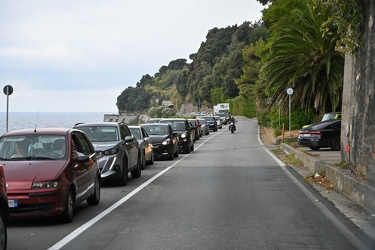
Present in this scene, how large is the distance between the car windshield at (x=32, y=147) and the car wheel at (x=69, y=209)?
2.36ft

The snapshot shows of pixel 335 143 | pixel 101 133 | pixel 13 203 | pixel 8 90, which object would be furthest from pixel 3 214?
pixel 335 143

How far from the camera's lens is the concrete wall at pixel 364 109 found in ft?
40.0

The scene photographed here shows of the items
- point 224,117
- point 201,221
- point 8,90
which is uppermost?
point 8,90

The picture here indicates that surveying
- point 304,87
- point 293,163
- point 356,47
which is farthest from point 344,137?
point 304,87

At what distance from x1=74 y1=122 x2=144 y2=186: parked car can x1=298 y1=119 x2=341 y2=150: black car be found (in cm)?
1108

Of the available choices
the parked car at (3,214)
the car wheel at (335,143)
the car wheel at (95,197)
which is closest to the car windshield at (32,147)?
the car wheel at (95,197)

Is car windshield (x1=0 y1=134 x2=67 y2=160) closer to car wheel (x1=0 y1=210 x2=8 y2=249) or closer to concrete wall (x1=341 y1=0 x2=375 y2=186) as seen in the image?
car wheel (x1=0 y1=210 x2=8 y2=249)

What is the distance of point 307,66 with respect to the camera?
36.4m

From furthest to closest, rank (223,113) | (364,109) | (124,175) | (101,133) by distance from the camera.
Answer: (223,113), (101,133), (124,175), (364,109)

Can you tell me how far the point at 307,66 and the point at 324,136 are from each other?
37.7 ft

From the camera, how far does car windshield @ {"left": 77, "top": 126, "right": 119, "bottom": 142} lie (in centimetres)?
Result: 1555

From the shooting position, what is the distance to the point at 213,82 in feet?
450

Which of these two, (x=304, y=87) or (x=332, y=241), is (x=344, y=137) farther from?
(x=304, y=87)

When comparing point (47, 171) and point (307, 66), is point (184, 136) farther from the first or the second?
point (47, 171)
